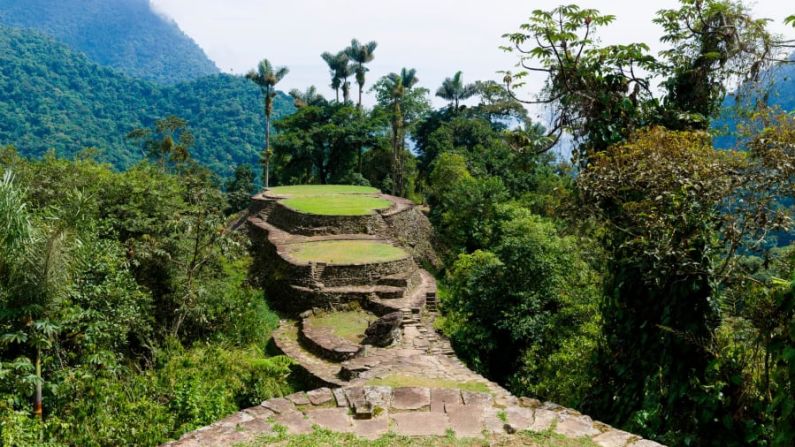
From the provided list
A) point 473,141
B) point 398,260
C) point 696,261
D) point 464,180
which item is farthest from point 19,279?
point 473,141

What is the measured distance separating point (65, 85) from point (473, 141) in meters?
47.8

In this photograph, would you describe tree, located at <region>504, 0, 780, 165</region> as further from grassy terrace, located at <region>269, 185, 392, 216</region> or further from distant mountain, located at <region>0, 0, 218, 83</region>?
distant mountain, located at <region>0, 0, 218, 83</region>

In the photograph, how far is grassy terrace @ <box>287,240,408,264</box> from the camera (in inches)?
637

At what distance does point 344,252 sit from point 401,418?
12.1 meters

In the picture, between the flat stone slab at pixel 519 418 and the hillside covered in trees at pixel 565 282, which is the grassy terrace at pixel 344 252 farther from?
the flat stone slab at pixel 519 418

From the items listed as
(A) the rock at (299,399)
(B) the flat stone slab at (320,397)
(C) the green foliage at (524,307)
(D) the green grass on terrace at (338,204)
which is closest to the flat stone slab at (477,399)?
(B) the flat stone slab at (320,397)

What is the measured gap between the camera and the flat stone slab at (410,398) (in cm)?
511

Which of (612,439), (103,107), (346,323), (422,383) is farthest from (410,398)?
(103,107)

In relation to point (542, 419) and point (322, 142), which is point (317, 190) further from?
point (542, 419)

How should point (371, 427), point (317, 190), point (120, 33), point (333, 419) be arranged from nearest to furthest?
point (371, 427) → point (333, 419) → point (317, 190) → point (120, 33)

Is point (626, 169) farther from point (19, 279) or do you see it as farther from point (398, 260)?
point (398, 260)

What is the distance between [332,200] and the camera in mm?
22094

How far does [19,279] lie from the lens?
691 centimetres

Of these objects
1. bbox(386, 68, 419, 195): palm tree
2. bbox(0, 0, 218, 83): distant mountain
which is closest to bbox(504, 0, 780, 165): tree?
bbox(386, 68, 419, 195): palm tree
